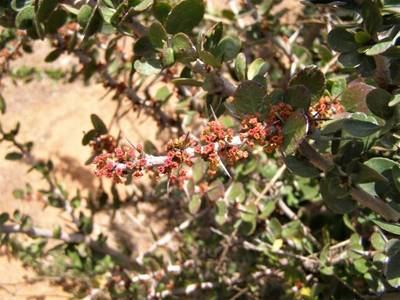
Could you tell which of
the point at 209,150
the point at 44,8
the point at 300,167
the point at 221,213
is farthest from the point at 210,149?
the point at 221,213

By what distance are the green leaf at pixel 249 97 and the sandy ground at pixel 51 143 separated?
3.75 feet

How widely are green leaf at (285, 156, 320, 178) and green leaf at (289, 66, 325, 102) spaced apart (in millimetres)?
129

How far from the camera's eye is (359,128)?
0.90 meters

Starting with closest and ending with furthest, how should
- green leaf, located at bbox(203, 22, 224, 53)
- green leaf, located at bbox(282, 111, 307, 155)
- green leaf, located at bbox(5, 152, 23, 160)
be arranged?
green leaf, located at bbox(282, 111, 307, 155)
green leaf, located at bbox(203, 22, 224, 53)
green leaf, located at bbox(5, 152, 23, 160)

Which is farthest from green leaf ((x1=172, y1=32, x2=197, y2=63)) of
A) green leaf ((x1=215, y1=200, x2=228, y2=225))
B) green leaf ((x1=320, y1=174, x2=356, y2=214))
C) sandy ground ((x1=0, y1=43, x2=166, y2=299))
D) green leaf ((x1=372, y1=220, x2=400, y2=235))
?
sandy ground ((x1=0, y1=43, x2=166, y2=299))

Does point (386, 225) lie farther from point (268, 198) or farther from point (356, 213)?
point (268, 198)

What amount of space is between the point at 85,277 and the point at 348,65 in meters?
1.30

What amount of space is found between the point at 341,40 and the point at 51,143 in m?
2.21

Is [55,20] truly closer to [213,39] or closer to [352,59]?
[213,39]

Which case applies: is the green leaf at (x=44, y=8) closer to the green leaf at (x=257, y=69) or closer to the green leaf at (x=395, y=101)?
the green leaf at (x=257, y=69)

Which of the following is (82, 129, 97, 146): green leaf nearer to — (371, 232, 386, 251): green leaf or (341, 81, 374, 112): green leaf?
(341, 81, 374, 112): green leaf

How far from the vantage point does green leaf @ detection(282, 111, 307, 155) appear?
0.83 m

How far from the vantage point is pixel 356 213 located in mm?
1622

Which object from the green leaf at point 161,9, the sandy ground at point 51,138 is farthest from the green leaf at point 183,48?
the sandy ground at point 51,138
